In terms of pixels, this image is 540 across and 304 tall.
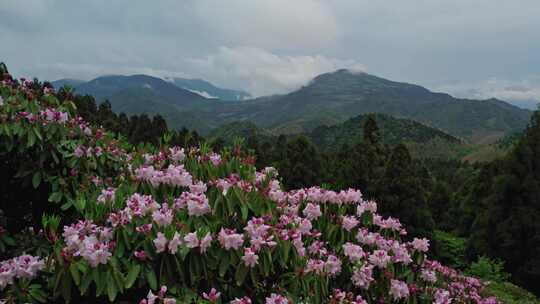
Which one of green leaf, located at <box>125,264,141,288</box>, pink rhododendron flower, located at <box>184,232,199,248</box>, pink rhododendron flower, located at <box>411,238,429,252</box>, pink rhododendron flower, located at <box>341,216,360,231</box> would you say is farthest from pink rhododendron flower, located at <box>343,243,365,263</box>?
green leaf, located at <box>125,264,141,288</box>

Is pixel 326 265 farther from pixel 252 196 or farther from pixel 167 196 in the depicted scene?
pixel 167 196

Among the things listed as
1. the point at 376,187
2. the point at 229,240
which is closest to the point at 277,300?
the point at 229,240

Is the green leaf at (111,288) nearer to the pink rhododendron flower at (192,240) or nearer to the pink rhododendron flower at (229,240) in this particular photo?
the pink rhododendron flower at (192,240)

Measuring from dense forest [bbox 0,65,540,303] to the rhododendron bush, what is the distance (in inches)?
1.5

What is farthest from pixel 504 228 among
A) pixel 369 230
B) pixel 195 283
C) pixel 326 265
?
pixel 195 283

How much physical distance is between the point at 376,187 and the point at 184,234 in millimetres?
16833

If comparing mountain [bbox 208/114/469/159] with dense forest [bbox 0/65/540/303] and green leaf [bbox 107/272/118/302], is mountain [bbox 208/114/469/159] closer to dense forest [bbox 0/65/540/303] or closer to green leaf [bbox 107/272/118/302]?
dense forest [bbox 0/65/540/303]

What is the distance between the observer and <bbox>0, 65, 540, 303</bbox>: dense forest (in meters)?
4.02

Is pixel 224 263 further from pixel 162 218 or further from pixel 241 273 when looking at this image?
pixel 162 218

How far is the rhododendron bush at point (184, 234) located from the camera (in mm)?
2965

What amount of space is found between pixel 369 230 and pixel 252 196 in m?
1.51

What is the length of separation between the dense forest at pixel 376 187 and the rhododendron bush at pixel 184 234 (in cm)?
4

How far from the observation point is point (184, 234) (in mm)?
3035

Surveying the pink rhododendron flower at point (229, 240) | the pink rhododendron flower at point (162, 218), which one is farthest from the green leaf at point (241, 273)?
the pink rhododendron flower at point (162, 218)
